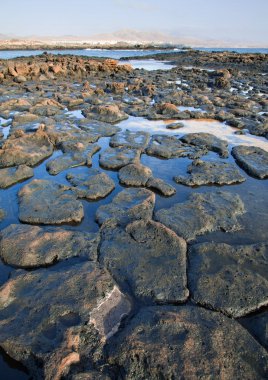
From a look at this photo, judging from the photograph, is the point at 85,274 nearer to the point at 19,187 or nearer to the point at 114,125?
the point at 19,187

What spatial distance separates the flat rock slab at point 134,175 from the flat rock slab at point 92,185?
29 centimetres

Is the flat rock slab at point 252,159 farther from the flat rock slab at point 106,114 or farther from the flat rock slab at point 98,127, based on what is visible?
the flat rock slab at point 106,114

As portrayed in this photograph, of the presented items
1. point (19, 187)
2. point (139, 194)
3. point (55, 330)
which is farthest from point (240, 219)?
point (19, 187)

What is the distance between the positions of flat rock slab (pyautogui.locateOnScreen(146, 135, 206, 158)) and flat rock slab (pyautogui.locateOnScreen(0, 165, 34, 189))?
2.98 metres

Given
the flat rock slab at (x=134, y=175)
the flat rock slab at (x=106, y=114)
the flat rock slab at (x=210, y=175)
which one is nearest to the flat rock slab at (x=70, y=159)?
the flat rock slab at (x=134, y=175)

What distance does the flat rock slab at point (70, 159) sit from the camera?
21.2 ft

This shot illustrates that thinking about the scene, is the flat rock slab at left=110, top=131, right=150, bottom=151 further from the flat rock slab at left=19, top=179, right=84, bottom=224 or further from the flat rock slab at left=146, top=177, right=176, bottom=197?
the flat rock slab at left=19, top=179, right=84, bottom=224

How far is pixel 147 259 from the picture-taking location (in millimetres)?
3707

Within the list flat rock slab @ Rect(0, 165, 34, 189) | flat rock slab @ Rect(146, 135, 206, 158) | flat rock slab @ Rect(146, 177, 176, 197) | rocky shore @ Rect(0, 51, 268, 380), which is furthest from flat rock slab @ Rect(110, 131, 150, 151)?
flat rock slab @ Rect(0, 165, 34, 189)

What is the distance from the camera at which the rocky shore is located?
260 cm

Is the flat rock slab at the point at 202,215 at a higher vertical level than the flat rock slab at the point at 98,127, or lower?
higher

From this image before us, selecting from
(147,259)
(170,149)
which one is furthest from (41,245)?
(170,149)

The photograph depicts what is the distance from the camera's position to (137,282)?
11.2ft

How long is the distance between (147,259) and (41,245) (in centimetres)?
140
